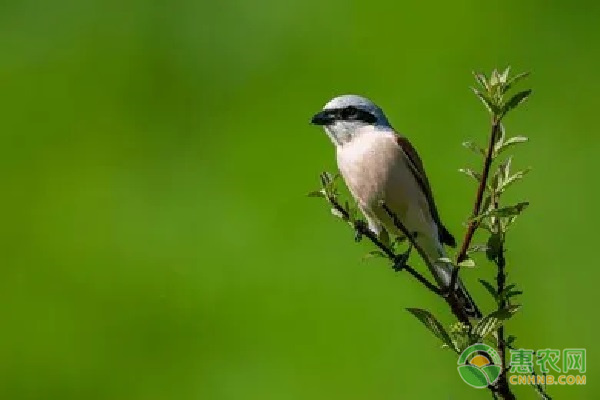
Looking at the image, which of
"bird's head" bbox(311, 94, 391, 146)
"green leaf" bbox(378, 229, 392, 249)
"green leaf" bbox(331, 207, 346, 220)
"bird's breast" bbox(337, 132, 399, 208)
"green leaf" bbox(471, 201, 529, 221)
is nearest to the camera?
"green leaf" bbox(471, 201, 529, 221)

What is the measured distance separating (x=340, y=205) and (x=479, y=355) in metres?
0.13

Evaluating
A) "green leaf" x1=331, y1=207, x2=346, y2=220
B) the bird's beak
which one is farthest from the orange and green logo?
the bird's beak

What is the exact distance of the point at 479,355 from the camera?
18.6 inches

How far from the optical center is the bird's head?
0.96 m

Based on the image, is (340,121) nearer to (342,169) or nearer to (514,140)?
(342,169)

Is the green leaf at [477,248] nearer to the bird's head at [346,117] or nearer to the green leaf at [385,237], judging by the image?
the green leaf at [385,237]

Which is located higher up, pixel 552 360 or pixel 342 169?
pixel 342 169

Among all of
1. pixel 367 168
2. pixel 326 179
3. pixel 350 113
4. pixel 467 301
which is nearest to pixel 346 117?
pixel 350 113

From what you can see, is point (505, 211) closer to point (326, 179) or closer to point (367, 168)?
point (326, 179)

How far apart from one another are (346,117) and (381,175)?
0.12m

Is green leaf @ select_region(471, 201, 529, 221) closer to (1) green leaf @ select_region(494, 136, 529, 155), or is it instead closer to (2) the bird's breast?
(1) green leaf @ select_region(494, 136, 529, 155)

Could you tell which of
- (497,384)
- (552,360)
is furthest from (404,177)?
(497,384)

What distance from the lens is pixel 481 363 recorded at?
0.48 metres

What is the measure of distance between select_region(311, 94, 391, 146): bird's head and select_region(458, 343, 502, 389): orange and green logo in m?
0.50
